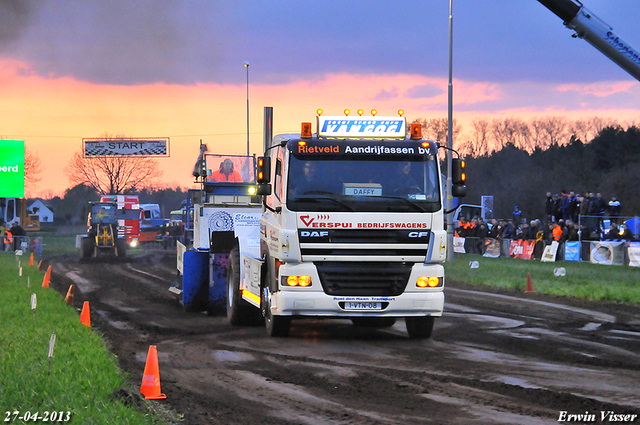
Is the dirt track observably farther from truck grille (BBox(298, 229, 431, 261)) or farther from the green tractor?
the green tractor

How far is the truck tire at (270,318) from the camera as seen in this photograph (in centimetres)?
1192

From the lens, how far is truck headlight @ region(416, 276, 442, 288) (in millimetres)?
11422

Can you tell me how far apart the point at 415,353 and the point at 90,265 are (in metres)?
24.0

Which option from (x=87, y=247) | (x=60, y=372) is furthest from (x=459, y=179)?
(x=87, y=247)

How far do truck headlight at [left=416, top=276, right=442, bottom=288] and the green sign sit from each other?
18309 mm

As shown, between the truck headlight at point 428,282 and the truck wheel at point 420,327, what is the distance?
744mm

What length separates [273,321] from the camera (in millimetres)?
11930

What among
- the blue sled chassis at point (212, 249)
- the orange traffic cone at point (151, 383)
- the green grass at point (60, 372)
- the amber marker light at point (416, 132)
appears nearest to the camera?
the green grass at point (60, 372)

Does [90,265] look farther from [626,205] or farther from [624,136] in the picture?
[624,136]

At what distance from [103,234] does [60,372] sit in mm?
30639

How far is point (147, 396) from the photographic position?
7762mm

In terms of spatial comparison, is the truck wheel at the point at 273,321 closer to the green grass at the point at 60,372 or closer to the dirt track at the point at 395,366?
the dirt track at the point at 395,366

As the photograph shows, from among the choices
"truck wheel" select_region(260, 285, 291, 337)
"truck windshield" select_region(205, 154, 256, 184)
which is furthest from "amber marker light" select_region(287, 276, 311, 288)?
"truck windshield" select_region(205, 154, 256, 184)

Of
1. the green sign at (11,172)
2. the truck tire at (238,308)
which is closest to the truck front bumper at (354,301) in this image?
the truck tire at (238,308)
